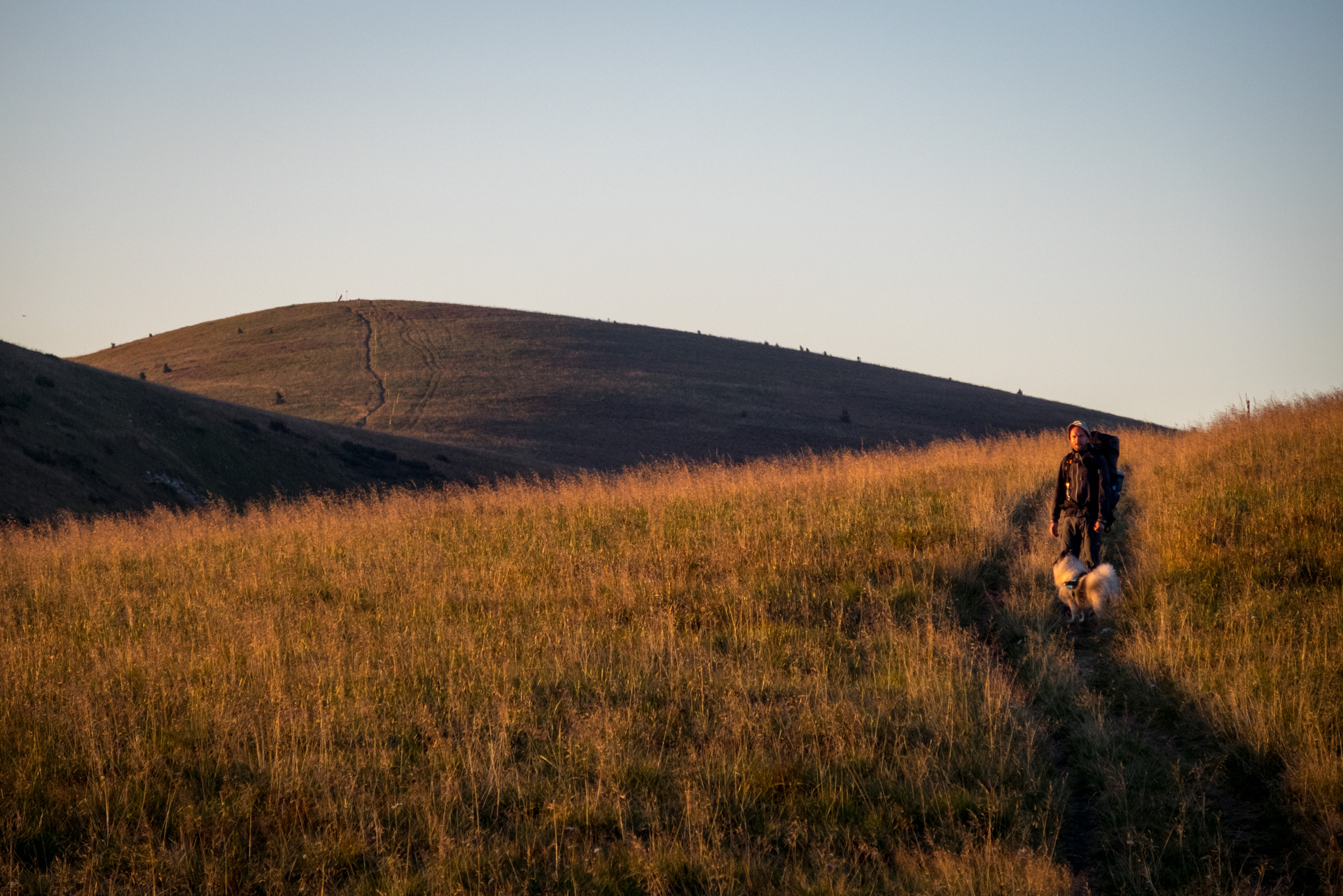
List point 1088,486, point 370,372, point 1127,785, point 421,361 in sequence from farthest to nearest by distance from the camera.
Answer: point 421,361 < point 370,372 < point 1088,486 < point 1127,785

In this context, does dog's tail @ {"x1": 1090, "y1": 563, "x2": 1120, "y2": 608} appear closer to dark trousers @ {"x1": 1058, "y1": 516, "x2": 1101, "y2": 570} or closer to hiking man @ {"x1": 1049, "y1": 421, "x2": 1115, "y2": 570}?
dark trousers @ {"x1": 1058, "y1": 516, "x2": 1101, "y2": 570}

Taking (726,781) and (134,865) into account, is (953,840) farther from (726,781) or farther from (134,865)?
(134,865)

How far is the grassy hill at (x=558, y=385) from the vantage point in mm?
59406

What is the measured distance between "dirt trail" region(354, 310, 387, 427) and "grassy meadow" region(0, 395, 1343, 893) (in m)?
51.8

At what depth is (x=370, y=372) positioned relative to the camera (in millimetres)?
71250

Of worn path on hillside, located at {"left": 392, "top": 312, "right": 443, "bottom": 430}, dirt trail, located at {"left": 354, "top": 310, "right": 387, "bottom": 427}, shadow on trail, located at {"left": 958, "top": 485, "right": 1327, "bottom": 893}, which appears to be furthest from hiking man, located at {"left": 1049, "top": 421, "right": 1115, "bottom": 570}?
dirt trail, located at {"left": 354, "top": 310, "right": 387, "bottom": 427}

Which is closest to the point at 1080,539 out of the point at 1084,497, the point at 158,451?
the point at 1084,497

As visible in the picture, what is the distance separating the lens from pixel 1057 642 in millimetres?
7484

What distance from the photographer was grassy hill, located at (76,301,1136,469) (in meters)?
59.4

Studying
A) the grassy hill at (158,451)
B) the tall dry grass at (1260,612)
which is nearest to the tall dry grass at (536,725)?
the tall dry grass at (1260,612)

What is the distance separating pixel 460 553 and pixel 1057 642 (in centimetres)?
680

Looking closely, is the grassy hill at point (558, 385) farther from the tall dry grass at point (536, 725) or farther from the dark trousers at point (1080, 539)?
the dark trousers at point (1080, 539)

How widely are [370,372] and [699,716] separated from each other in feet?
232

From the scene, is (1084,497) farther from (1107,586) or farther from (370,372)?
(370,372)
